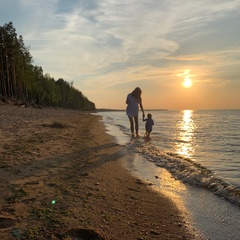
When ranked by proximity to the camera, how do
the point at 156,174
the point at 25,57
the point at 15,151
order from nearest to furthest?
the point at 156,174 < the point at 15,151 < the point at 25,57

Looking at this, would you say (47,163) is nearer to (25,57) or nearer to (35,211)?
(35,211)

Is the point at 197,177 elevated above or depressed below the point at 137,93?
below

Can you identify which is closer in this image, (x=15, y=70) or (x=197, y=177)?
(x=197, y=177)

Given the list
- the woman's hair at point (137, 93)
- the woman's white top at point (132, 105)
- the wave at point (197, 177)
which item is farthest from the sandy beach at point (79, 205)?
the woman's hair at point (137, 93)

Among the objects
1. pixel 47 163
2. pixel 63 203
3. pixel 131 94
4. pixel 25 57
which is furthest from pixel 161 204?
pixel 25 57

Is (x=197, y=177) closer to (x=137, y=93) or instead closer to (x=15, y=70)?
(x=137, y=93)

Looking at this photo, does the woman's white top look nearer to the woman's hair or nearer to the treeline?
the woman's hair

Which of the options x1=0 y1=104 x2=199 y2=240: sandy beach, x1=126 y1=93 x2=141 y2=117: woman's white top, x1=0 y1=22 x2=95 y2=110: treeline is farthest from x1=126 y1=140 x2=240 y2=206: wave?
x1=0 y1=22 x2=95 y2=110: treeline

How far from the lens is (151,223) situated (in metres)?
3.19

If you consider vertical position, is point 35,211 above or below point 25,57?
below

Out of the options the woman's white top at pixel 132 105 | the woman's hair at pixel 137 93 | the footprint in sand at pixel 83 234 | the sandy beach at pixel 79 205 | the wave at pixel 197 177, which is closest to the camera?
the footprint in sand at pixel 83 234

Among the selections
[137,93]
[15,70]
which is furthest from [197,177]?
Answer: [15,70]

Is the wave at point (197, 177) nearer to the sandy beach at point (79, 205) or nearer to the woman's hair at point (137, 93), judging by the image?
the sandy beach at point (79, 205)

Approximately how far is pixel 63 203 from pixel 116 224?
2.86 feet
